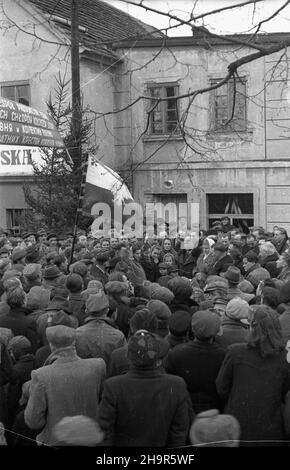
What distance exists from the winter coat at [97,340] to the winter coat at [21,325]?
1.88 feet

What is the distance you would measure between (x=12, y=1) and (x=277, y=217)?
889 centimetres

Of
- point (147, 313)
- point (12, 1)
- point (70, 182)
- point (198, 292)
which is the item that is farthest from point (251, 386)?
point (12, 1)

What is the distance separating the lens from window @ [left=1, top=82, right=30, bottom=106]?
19.0 metres

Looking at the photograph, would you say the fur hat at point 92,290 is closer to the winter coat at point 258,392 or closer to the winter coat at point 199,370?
the winter coat at point 199,370

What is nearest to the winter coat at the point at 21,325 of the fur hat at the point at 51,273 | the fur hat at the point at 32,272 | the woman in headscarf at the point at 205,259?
the fur hat at the point at 32,272

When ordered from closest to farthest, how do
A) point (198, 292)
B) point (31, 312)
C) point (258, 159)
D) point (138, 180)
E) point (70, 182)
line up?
point (31, 312) < point (198, 292) < point (70, 182) < point (138, 180) < point (258, 159)

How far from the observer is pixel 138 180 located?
15.9 m

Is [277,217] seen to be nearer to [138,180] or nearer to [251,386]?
[138,180]

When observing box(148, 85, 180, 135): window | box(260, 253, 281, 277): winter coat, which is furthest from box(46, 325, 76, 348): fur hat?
box(148, 85, 180, 135): window

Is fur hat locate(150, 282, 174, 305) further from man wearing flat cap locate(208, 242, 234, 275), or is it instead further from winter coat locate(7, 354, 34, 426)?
man wearing flat cap locate(208, 242, 234, 275)

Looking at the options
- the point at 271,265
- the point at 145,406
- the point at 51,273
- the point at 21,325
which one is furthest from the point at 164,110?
the point at 145,406

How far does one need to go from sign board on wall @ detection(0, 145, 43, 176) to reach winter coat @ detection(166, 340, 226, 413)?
12.5m
